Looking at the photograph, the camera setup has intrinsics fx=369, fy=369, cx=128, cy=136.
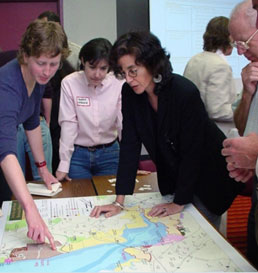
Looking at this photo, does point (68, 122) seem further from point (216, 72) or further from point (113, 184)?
point (216, 72)

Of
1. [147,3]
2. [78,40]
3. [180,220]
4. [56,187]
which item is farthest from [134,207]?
[78,40]

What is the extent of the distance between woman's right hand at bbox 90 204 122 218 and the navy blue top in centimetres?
39

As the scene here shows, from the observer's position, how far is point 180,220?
1370mm

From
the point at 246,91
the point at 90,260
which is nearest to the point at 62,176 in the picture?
the point at 90,260

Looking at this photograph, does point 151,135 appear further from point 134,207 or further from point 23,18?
point 23,18

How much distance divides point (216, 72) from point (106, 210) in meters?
1.47

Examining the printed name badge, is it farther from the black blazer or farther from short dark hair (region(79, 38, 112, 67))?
the black blazer

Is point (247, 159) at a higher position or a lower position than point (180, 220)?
higher

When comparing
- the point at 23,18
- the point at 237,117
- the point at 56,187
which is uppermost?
the point at 23,18

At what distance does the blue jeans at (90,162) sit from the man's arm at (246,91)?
0.79m

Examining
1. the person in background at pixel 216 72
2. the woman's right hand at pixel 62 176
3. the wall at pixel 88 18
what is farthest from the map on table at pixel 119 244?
the wall at pixel 88 18

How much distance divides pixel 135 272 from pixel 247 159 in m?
0.47

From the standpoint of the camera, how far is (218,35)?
2578mm

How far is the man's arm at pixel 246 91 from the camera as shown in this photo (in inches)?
56.9
